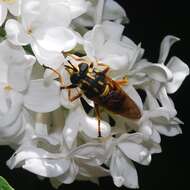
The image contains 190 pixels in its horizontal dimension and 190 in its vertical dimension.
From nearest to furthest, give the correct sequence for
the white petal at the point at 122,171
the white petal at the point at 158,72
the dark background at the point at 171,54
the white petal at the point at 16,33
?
the white petal at the point at 16,33, the white petal at the point at 158,72, the white petal at the point at 122,171, the dark background at the point at 171,54

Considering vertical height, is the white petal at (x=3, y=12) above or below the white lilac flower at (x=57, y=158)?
above

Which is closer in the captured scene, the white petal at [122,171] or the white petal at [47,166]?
the white petal at [47,166]

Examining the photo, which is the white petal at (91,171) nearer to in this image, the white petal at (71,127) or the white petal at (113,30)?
the white petal at (71,127)

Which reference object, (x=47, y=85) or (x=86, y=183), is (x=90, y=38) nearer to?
(x=47, y=85)

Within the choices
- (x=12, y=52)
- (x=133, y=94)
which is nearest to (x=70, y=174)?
(x=133, y=94)

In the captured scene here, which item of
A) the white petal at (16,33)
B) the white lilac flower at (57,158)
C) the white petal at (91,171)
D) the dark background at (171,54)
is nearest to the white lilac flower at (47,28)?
the white petal at (16,33)

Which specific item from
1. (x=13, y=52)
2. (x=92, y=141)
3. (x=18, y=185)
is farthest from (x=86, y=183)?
(x=13, y=52)
